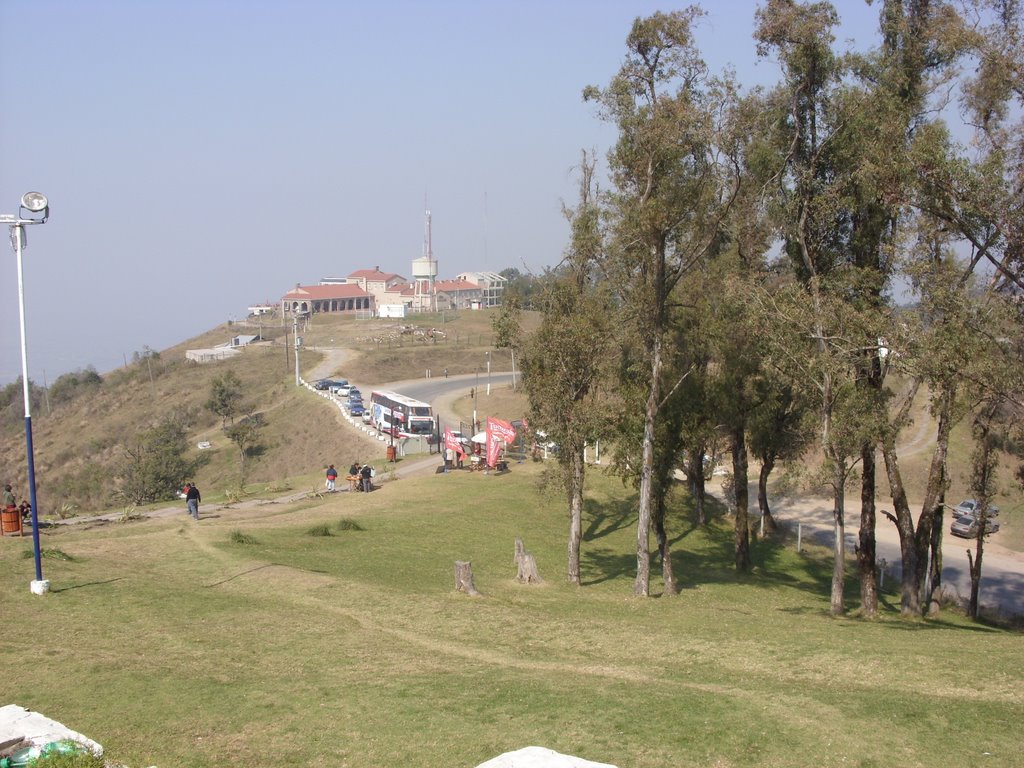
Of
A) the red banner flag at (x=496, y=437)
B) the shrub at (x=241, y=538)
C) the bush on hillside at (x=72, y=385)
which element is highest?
the bush on hillside at (x=72, y=385)

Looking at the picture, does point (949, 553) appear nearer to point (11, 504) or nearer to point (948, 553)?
point (948, 553)

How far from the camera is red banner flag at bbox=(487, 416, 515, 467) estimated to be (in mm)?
41344

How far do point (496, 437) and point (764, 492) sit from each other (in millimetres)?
12783

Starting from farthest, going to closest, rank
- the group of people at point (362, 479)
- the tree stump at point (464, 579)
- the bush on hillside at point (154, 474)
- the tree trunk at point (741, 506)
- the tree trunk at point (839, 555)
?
the bush on hillside at point (154, 474), the group of people at point (362, 479), the tree trunk at point (741, 506), the tree trunk at point (839, 555), the tree stump at point (464, 579)

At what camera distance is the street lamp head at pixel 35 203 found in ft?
62.3

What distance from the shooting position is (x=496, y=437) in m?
41.9

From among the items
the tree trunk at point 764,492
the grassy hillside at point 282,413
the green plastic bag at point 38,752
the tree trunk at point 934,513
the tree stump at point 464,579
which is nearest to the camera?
the green plastic bag at point 38,752

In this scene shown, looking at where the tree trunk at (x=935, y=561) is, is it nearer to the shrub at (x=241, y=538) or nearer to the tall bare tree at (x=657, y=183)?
the tall bare tree at (x=657, y=183)

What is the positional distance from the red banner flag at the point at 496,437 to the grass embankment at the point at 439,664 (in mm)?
11873

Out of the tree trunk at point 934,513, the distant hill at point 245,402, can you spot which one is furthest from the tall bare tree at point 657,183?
the distant hill at point 245,402

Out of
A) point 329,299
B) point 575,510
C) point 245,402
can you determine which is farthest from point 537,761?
point 329,299

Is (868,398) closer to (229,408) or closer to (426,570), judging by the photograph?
(426,570)

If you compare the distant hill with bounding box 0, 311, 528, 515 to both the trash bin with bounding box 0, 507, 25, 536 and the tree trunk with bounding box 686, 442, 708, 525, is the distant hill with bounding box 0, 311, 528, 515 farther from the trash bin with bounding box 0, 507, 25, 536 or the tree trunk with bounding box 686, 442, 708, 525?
the trash bin with bounding box 0, 507, 25, 536

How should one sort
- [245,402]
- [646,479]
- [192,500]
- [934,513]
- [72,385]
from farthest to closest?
[72,385], [245,402], [192,500], [934,513], [646,479]
